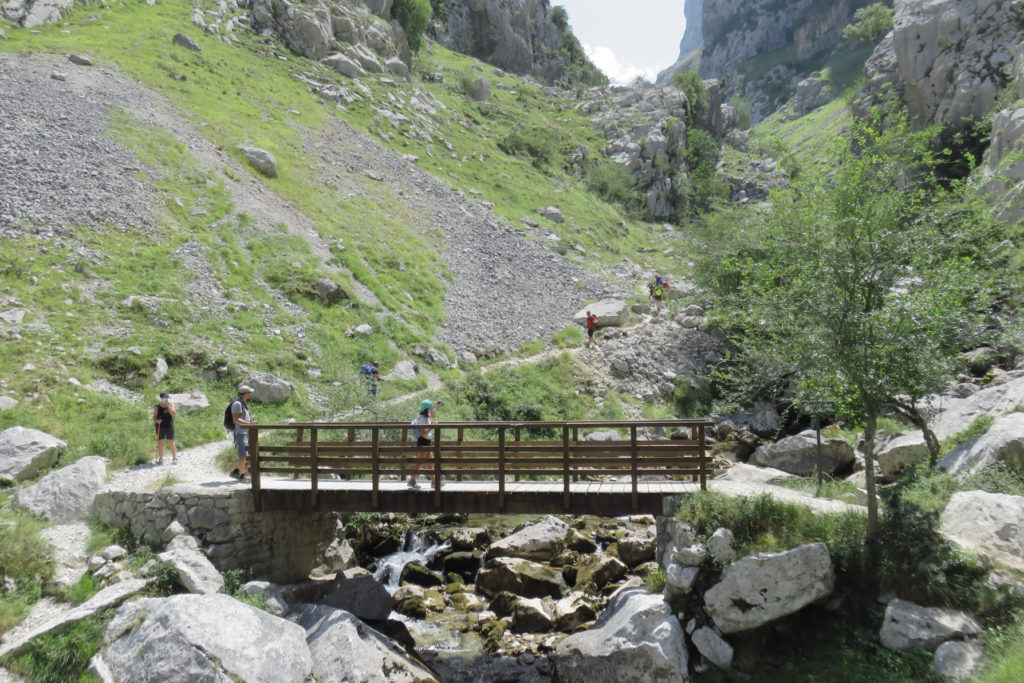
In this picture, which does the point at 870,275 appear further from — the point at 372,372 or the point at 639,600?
the point at 372,372

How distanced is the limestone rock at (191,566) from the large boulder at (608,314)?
2954 centimetres

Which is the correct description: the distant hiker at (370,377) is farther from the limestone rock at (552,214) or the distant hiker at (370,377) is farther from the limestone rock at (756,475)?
the limestone rock at (552,214)

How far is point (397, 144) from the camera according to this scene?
2340 inches

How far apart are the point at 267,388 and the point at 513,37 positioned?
129338mm

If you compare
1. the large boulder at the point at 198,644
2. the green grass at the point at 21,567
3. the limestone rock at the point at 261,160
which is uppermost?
the limestone rock at the point at 261,160

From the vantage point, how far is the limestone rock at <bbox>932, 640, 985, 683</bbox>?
9539mm

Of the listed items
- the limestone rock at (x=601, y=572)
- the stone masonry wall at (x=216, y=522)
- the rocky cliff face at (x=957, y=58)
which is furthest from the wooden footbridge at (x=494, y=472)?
the rocky cliff face at (x=957, y=58)

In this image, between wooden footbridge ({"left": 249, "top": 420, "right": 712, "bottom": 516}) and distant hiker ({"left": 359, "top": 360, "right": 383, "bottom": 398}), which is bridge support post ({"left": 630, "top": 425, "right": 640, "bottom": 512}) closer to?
wooden footbridge ({"left": 249, "top": 420, "right": 712, "bottom": 516})

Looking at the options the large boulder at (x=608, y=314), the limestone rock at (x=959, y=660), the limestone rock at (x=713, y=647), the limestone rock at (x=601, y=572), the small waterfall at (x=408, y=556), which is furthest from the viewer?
the large boulder at (x=608, y=314)

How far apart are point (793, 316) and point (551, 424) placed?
628cm

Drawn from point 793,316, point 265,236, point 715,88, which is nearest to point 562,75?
point 715,88

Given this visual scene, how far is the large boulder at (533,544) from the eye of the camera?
19.2 m

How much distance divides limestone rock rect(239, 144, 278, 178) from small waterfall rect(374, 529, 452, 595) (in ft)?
95.2

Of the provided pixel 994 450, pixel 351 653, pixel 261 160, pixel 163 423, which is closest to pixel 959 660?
pixel 994 450
